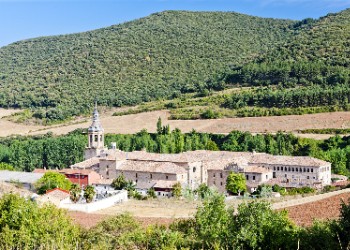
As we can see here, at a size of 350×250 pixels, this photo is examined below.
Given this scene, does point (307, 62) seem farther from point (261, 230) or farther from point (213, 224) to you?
point (261, 230)

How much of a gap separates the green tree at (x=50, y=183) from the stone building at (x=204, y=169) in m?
7.45

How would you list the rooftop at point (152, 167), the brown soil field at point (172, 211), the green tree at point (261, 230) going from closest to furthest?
the green tree at point (261, 230)
the brown soil field at point (172, 211)
the rooftop at point (152, 167)

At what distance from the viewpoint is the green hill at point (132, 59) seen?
4843 inches

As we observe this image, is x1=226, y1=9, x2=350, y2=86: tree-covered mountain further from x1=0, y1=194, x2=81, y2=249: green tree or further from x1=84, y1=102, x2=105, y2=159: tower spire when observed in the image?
x1=0, y1=194, x2=81, y2=249: green tree

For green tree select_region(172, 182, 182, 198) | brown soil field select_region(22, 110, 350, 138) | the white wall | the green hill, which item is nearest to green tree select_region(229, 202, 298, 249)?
the white wall

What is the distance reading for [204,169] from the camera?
59.2 m

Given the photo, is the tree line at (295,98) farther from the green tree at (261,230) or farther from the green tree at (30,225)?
the green tree at (30,225)

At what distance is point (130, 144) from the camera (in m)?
77.5

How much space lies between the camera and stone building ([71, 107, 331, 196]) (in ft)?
182

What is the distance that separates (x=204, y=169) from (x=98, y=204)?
62.5 ft

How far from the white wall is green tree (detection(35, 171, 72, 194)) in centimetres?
690

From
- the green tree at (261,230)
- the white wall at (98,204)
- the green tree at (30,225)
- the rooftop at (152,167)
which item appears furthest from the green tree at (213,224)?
the rooftop at (152,167)

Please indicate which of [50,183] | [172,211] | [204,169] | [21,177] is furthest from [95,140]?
[172,211]

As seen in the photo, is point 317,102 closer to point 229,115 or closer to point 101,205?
point 229,115
